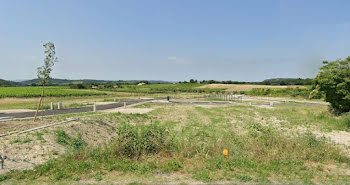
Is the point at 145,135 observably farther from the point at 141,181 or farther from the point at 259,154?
the point at 259,154

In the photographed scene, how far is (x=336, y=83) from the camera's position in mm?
21188

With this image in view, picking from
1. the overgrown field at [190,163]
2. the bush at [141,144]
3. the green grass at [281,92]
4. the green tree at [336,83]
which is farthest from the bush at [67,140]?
the green grass at [281,92]

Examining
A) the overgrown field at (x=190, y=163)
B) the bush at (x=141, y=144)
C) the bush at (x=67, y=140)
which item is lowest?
the bush at (x=67, y=140)

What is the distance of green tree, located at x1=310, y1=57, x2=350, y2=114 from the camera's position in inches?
818

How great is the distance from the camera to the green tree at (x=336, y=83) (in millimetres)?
20766

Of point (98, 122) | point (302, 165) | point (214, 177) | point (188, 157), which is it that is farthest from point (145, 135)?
point (98, 122)

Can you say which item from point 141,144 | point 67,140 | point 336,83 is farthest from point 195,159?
point 336,83

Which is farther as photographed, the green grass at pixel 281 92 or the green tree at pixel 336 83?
the green grass at pixel 281 92

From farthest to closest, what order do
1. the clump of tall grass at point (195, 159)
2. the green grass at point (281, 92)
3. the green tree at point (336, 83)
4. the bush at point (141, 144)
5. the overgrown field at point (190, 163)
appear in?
the green grass at point (281, 92) < the green tree at point (336, 83) < the bush at point (141, 144) < the clump of tall grass at point (195, 159) < the overgrown field at point (190, 163)

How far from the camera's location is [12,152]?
8.07 metres

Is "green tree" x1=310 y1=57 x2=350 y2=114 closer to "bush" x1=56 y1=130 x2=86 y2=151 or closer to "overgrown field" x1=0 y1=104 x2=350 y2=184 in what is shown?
"overgrown field" x1=0 y1=104 x2=350 y2=184

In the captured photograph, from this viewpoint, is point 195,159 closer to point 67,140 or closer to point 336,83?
point 67,140

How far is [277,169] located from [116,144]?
17.9ft

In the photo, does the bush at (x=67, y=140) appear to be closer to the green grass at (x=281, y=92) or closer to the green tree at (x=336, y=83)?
the green tree at (x=336, y=83)
